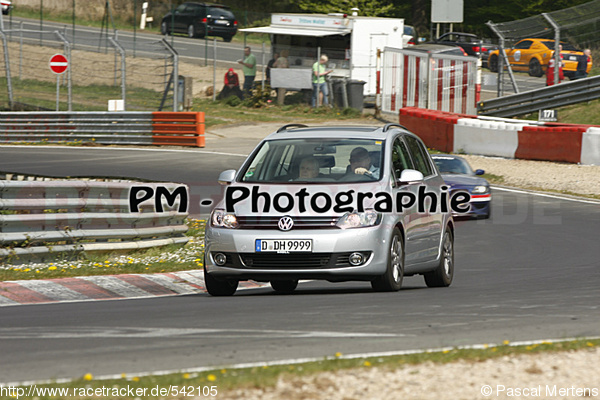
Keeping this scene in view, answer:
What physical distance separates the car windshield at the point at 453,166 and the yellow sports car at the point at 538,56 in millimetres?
13416

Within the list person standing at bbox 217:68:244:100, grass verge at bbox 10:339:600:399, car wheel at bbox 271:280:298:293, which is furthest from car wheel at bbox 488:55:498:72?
grass verge at bbox 10:339:600:399

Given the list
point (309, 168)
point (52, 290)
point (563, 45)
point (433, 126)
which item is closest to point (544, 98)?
point (563, 45)

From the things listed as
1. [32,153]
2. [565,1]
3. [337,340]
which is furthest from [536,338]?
[565,1]

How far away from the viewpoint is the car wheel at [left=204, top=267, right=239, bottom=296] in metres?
9.42

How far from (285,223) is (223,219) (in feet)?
2.06

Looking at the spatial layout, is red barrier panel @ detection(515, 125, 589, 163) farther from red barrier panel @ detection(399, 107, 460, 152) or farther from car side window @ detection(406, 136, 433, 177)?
car side window @ detection(406, 136, 433, 177)

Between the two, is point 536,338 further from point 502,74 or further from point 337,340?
point 502,74

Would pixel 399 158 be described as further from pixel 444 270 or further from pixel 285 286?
pixel 285 286

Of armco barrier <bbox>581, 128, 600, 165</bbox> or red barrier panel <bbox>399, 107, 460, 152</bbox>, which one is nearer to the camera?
armco barrier <bbox>581, 128, 600, 165</bbox>

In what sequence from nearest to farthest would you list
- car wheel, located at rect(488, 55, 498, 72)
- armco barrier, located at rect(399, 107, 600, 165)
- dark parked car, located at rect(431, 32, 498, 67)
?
armco barrier, located at rect(399, 107, 600, 165) → car wheel, located at rect(488, 55, 498, 72) → dark parked car, located at rect(431, 32, 498, 67)

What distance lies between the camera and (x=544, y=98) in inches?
1259

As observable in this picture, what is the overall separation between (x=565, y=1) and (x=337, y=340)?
185 ft

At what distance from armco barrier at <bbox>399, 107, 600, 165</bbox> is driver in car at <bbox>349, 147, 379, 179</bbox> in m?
15.5

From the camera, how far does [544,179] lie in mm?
22500
